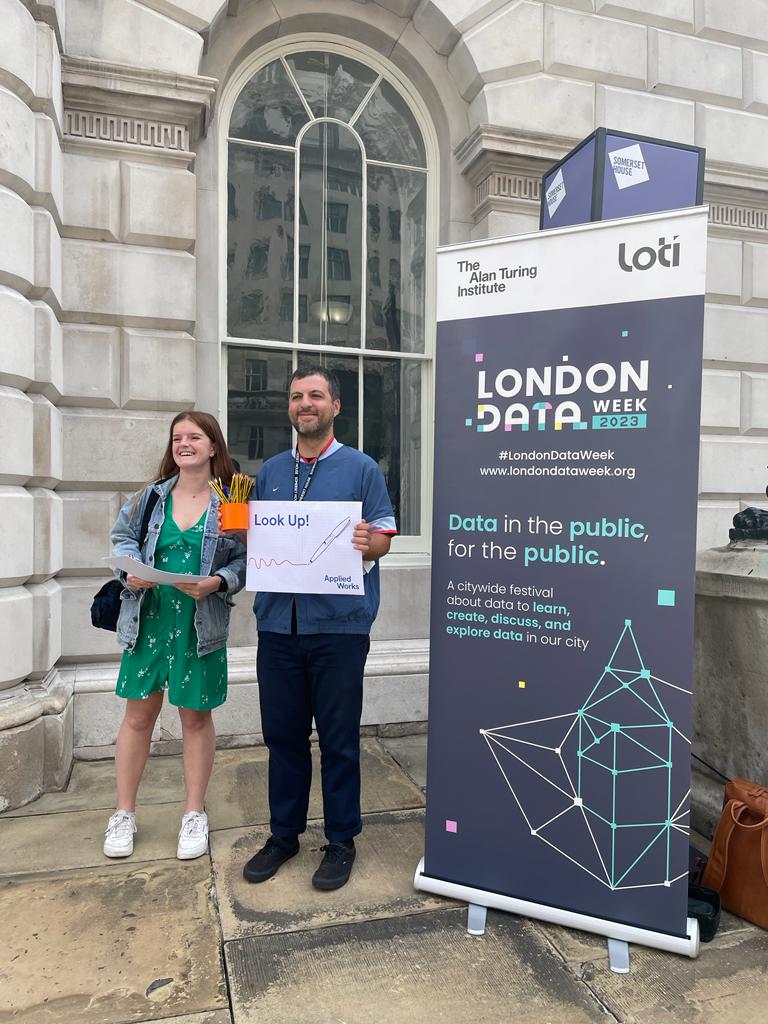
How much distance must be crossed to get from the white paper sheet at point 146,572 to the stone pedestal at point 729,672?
244 centimetres

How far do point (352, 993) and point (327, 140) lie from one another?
5462mm

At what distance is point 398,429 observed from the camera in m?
5.83

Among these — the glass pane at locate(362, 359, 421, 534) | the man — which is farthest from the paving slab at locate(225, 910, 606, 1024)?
the glass pane at locate(362, 359, 421, 534)

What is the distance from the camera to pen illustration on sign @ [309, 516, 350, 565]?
9.71 ft

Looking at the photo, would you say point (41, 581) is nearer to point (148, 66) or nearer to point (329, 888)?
point (329, 888)

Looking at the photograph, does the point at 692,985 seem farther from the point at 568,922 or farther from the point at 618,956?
the point at 568,922

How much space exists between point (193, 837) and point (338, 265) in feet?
13.5

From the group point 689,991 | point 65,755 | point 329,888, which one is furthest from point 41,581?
point 689,991

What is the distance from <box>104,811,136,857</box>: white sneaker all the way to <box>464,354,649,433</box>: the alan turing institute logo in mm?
2407

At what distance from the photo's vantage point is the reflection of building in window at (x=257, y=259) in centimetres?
541

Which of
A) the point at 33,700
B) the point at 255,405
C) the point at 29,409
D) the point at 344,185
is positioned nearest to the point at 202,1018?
the point at 33,700

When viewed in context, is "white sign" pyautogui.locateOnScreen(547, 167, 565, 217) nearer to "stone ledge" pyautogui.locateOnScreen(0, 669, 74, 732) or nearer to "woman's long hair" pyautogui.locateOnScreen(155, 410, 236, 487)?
"woman's long hair" pyautogui.locateOnScreen(155, 410, 236, 487)

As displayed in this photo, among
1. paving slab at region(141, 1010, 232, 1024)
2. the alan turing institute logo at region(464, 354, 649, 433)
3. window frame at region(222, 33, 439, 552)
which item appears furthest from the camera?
window frame at region(222, 33, 439, 552)

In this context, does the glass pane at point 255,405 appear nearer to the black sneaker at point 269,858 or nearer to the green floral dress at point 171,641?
the green floral dress at point 171,641
